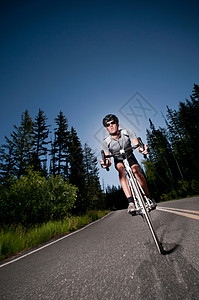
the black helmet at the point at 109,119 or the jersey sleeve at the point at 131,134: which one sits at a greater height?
the black helmet at the point at 109,119

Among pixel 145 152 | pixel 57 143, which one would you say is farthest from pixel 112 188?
pixel 145 152

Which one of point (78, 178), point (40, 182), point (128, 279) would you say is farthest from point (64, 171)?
point (128, 279)

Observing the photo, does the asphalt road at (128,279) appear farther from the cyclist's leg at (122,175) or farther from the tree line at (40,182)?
the tree line at (40,182)

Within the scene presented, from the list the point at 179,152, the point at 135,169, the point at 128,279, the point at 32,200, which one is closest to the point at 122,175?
the point at 135,169

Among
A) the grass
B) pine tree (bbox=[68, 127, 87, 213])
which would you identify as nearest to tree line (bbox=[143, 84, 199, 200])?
pine tree (bbox=[68, 127, 87, 213])

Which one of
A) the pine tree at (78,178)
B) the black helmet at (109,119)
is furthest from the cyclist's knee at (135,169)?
the pine tree at (78,178)

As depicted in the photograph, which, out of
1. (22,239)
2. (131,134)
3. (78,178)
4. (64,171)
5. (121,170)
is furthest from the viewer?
(64,171)

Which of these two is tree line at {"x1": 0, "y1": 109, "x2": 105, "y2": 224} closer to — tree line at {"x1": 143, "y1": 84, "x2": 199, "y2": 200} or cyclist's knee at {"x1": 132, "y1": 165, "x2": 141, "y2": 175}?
cyclist's knee at {"x1": 132, "y1": 165, "x2": 141, "y2": 175}

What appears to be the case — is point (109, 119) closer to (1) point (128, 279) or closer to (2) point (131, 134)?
(2) point (131, 134)

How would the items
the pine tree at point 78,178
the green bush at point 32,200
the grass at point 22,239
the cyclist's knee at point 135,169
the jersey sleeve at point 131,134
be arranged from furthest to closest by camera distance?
the pine tree at point 78,178 → the green bush at point 32,200 → the grass at point 22,239 → the jersey sleeve at point 131,134 → the cyclist's knee at point 135,169

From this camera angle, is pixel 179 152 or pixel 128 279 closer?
pixel 128 279

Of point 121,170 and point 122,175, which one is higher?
point 121,170

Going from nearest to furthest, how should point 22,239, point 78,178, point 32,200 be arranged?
1. point 22,239
2. point 32,200
3. point 78,178

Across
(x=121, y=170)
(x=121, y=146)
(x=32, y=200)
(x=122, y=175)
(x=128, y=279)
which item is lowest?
(x=128, y=279)
